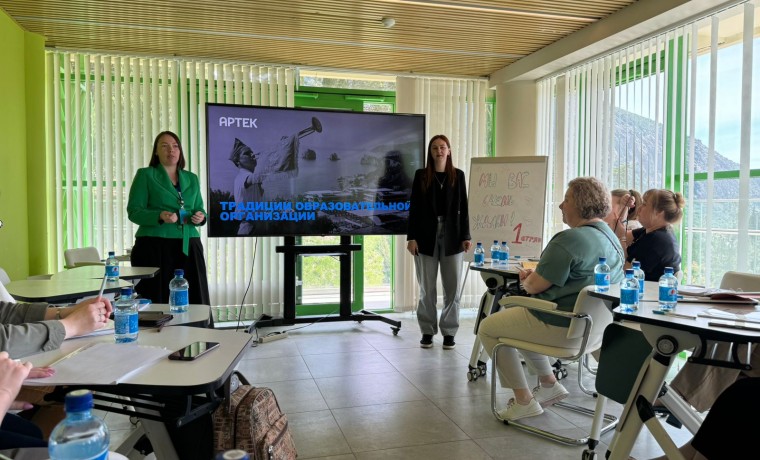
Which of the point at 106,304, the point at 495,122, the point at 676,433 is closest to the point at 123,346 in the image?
the point at 106,304

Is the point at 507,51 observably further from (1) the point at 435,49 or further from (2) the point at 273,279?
(2) the point at 273,279

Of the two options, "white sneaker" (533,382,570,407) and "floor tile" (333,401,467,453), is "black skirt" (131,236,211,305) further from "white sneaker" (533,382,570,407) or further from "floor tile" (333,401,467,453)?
"white sneaker" (533,382,570,407)

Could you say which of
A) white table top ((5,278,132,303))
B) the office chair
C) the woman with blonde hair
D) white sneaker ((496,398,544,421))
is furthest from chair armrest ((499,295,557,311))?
white table top ((5,278,132,303))

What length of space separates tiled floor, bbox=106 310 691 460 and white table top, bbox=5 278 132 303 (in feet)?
2.61

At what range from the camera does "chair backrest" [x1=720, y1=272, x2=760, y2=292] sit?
2.80 metres

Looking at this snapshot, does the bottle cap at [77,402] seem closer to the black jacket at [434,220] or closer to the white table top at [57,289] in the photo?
the white table top at [57,289]

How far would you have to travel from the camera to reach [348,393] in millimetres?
3496

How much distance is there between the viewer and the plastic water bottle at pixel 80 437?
37.8 inches

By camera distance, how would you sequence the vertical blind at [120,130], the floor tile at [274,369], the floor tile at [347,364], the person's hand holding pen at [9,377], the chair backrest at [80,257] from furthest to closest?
the vertical blind at [120,130] → the chair backrest at [80,257] → the floor tile at [347,364] → the floor tile at [274,369] → the person's hand holding pen at [9,377]

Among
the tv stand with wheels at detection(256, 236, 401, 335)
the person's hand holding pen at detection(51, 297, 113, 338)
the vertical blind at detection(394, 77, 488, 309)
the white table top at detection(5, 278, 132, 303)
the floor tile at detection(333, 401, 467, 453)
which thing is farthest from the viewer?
the vertical blind at detection(394, 77, 488, 309)

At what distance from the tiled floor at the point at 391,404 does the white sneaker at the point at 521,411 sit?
0.06 meters

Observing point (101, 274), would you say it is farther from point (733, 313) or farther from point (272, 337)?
point (733, 313)

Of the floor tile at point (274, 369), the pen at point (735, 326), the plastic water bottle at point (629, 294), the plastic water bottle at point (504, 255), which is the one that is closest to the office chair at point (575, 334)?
the plastic water bottle at point (629, 294)

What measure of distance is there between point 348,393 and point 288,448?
143cm
